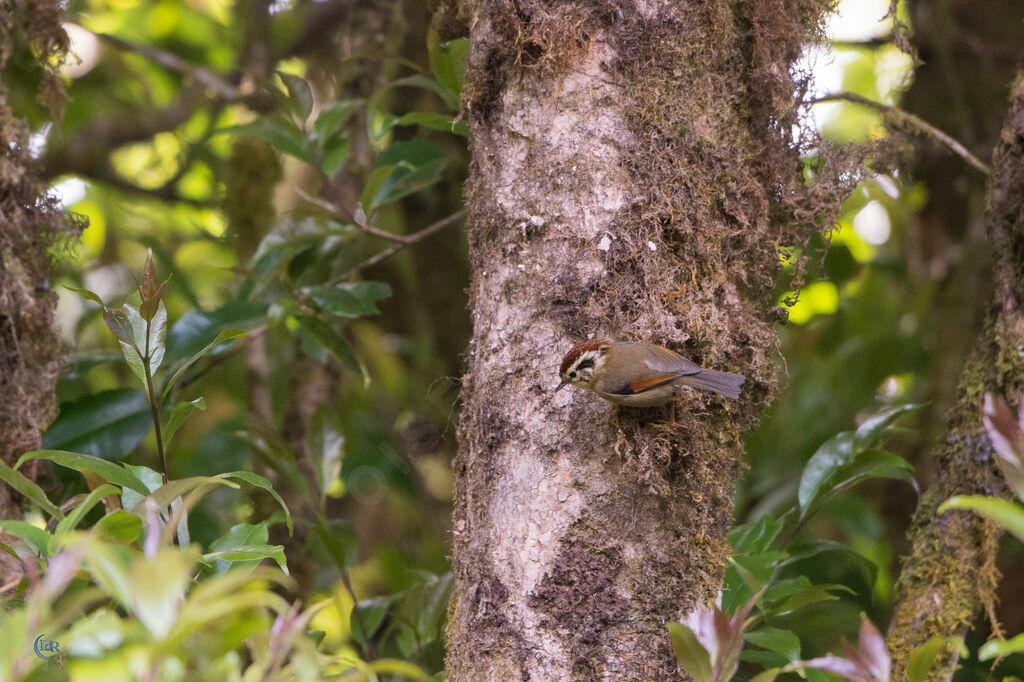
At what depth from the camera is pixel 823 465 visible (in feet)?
9.01

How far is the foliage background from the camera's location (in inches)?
123

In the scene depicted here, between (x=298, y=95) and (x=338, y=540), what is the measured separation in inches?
64.2

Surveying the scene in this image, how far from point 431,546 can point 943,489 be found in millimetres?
2461

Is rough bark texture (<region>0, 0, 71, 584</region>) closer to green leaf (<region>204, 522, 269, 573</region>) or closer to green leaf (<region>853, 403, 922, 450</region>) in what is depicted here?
green leaf (<region>204, 522, 269, 573</region>)

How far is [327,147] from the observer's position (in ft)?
10.9

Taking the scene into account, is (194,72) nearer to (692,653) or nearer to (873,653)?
(692,653)

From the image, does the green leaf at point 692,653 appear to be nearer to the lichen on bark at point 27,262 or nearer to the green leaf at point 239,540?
the green leaf at point 239,540

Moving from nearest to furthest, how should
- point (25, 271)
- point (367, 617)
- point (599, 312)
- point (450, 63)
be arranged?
1. point (599, 312)
2. point (25, 271)
3. point (450, 63)
4. point (367, 617)

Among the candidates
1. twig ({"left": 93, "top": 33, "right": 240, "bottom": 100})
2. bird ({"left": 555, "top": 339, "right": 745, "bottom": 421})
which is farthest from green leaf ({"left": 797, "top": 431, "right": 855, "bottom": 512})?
twig ({"left": 93, "top": 33, "right": 240, "bottom": 100})

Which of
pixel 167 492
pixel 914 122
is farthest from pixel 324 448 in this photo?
pixel 914 122

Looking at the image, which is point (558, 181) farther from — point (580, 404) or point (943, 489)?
point (943, 489)

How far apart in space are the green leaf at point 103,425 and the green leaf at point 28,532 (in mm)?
1430

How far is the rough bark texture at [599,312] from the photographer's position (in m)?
1.87

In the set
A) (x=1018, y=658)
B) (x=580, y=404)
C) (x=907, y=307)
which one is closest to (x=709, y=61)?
(x=580, y=404)
